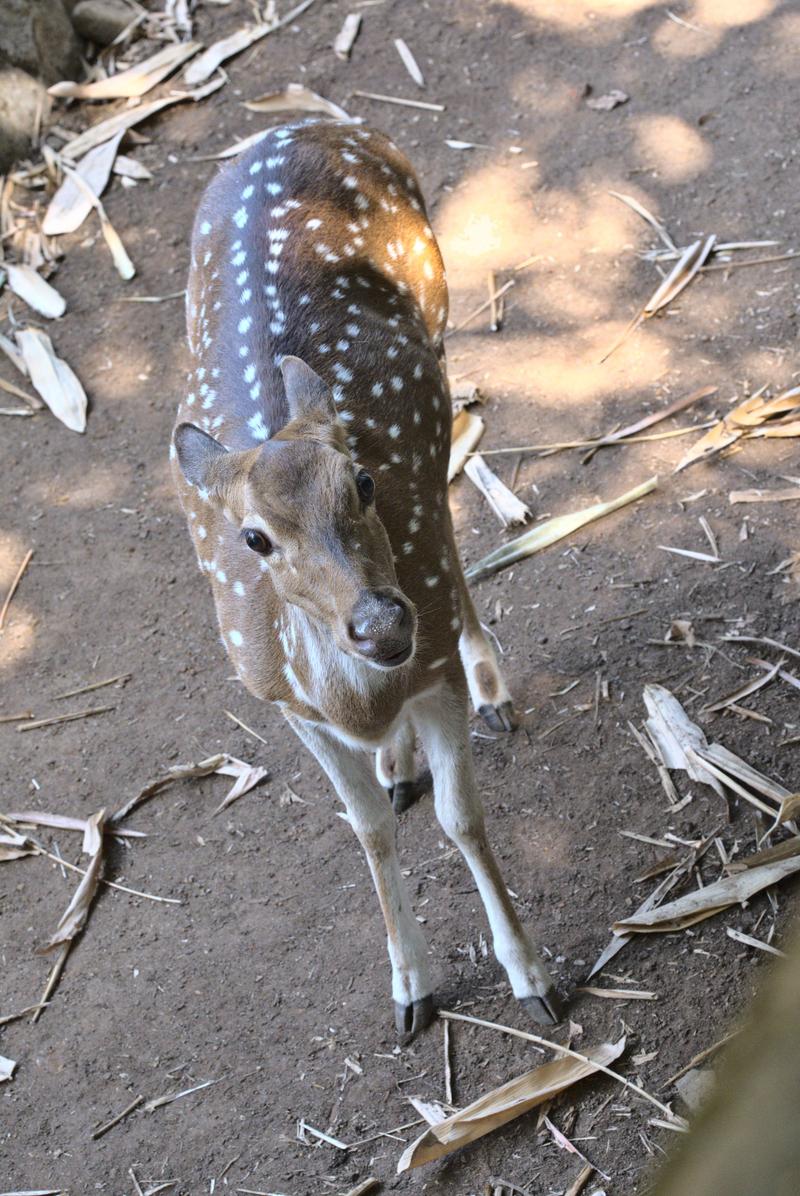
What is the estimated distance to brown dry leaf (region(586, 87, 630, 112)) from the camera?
265 inches

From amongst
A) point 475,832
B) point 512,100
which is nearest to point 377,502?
point 475,832

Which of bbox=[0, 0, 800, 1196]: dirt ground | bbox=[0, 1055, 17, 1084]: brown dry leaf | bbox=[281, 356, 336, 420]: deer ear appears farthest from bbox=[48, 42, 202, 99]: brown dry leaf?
bbox=[0, 1055, 17, 1084]: brown dry leaf

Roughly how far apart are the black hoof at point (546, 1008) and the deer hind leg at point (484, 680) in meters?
1.07

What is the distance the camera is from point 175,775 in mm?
4758

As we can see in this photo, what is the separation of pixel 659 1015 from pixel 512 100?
17.3 feet

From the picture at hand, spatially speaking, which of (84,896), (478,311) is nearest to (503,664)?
(84,896)

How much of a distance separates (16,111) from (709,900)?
637 centimetres

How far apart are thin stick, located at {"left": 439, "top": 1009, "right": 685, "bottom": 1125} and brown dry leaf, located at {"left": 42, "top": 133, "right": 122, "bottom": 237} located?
17.4ft

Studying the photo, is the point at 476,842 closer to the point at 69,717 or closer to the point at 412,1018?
the point at 412,1018

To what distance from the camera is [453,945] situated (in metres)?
3.98

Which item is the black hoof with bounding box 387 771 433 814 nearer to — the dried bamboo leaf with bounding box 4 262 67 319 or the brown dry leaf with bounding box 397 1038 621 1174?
the brown dry leaf with bounding box 397 1038 621 1174

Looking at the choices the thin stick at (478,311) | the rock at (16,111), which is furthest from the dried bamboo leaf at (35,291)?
the thin stick at (478,311)

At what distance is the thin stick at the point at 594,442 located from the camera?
205 inches

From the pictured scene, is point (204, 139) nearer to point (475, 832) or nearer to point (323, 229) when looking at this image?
point (323, 229)
